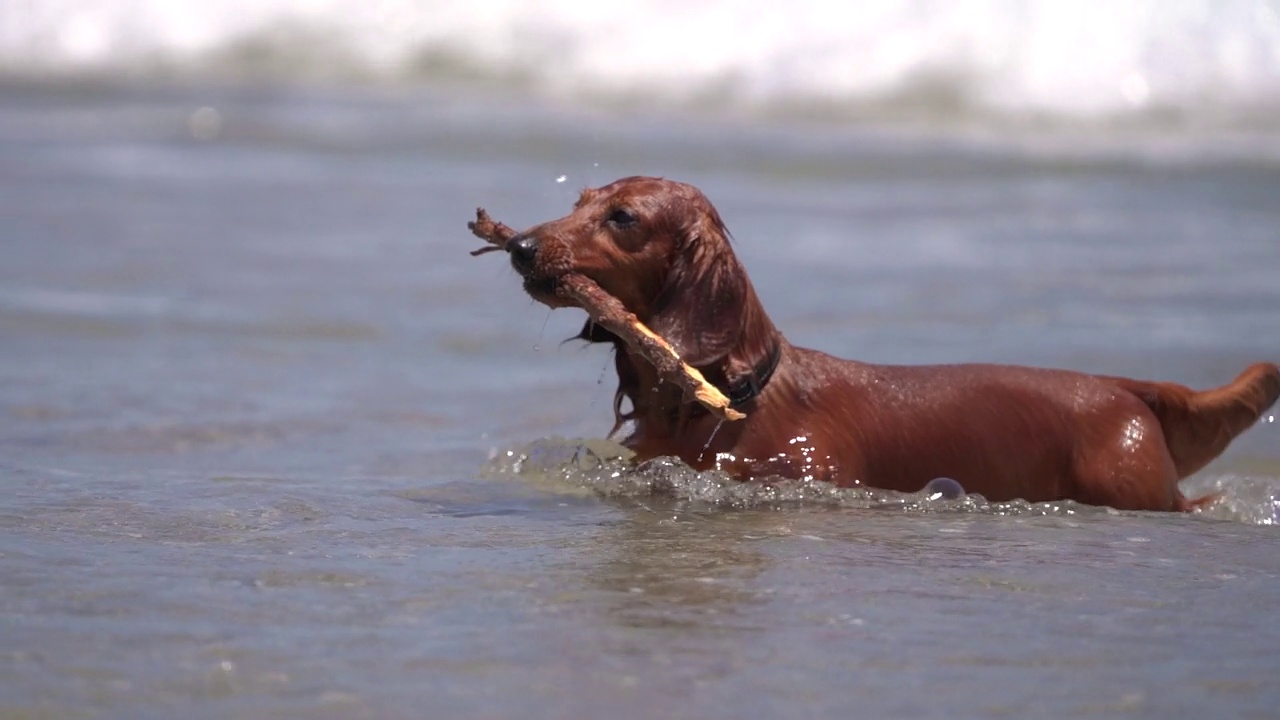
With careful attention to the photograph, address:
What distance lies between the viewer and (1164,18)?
16.5 metres

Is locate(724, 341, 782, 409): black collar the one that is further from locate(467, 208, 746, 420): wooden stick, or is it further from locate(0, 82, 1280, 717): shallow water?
locate(0, 82, 1280, 717): shallow water

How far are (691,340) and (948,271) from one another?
5.29 meters

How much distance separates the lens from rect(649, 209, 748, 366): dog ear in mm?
5105

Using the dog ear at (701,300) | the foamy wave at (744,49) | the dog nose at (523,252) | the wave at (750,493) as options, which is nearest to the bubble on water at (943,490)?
the wave at (750,493)

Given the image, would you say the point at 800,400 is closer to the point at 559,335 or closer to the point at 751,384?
the point at 751,384

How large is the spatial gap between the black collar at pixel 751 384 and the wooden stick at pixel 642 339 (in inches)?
5.6

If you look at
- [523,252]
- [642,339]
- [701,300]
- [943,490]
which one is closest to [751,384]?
[701,300]

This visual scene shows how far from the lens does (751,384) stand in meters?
5.15

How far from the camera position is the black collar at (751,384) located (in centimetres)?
512

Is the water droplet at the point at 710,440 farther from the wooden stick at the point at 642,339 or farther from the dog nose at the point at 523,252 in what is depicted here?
the dog nose at the point at 523,252

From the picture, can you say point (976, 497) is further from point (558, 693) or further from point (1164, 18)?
point (1164, 18)

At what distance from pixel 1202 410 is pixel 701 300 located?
67.2 inches

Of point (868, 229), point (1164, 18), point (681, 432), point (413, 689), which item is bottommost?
point (413, 689)

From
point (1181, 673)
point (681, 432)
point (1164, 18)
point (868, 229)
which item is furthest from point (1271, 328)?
point (1164, 18)
